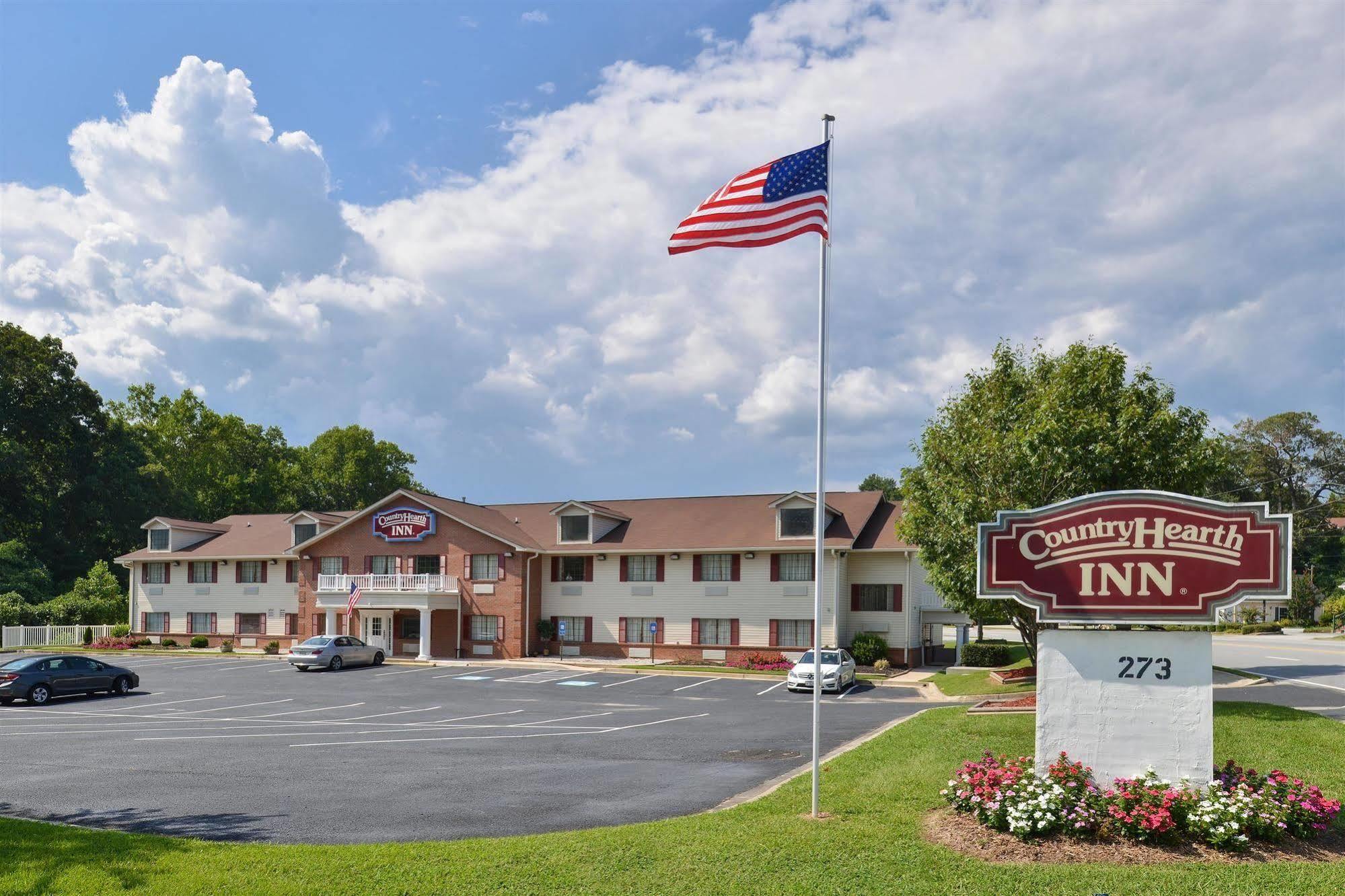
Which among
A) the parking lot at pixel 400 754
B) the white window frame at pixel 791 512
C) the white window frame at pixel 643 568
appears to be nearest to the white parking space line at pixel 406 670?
the parking lot at pixel 400 754

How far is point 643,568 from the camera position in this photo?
47.4 meters

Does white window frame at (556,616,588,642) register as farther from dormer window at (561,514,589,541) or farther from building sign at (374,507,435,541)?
building sign at (374,507,435,541)

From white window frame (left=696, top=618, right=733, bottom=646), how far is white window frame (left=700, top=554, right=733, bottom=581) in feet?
6.10

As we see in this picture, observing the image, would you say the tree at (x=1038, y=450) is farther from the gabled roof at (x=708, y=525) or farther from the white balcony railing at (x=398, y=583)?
Answer: the white balcony railing at (x=398, y=583)

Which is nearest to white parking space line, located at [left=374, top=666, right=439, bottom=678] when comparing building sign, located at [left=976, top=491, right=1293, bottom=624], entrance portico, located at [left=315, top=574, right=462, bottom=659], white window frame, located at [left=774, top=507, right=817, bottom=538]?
entrance portico, located at [left=315, top=574, right=462, bottom=659]

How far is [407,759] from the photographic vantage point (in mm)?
17938

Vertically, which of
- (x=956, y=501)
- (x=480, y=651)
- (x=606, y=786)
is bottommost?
(x=480, y=651)

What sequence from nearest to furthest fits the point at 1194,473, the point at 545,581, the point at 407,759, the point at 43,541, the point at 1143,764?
1. the point at 1143,764
2. the point at 407,759
3. the point at 1194,473
4. the point at 545,581
5. the point at 43,541

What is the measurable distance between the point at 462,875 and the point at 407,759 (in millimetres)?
8634

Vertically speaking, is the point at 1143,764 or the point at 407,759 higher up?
the point at 1143,764

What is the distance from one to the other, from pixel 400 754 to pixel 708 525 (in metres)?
30.0


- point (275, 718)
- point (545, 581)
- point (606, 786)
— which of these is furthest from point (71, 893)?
point (545, 581)

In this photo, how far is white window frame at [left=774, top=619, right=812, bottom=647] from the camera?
4391cm

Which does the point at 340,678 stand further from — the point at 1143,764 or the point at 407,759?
the point at 1143,764
